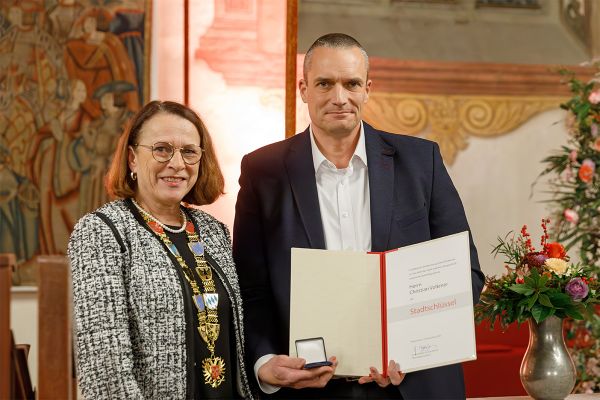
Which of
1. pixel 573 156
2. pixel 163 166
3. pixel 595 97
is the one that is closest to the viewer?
pixel 163 166

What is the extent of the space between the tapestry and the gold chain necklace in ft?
8.59

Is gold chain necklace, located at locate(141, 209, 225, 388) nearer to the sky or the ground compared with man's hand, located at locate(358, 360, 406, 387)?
nearer to the sky

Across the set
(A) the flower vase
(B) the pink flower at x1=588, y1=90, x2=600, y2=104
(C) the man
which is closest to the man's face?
(C) the man

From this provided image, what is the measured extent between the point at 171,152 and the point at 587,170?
2.99 meters

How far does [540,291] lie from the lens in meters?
2.81

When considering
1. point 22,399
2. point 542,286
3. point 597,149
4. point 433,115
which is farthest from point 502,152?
point 22,399

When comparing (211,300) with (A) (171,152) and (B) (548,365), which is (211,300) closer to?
(A) (171,152)

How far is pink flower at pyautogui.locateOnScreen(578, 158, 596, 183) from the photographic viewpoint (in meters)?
4.97

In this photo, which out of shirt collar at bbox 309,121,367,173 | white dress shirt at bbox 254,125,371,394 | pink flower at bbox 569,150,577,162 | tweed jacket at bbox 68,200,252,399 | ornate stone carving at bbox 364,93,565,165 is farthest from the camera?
ornate stone carving at bbox 364,93,565,165

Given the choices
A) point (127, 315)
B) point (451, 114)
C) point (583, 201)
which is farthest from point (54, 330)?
point (451, 114)

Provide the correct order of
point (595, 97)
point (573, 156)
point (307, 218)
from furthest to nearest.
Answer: point (573, 156) → point (595, 97) → point (307, 218)

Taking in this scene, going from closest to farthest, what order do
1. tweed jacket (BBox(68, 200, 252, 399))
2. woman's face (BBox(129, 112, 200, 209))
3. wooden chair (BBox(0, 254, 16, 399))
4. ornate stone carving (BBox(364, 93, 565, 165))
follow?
wooden chair (BBox(0, 254, 16, 399))
tweed jacket (BBox(68, 200, 252, 399))
woman's face (BBox(129, 112, 200, 209))
ornate stone carving (BBox(364, 93, 565, 165))

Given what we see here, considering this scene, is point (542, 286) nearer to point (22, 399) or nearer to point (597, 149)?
point (22, 399)

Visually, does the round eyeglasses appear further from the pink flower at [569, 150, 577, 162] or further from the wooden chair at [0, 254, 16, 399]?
the pink flower at [569, 150, 577, 162]
